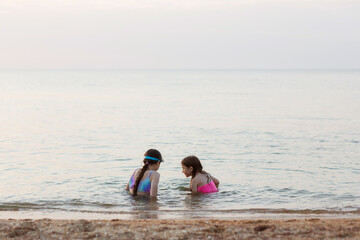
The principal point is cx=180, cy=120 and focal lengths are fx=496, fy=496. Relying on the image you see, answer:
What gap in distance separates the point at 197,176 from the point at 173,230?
14.9 feet

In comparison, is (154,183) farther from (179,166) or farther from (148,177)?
(179,166)

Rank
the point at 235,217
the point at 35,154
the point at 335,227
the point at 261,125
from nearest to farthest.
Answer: the point at 335,227
the point at 235,217
the point at 35,154
the point at 261,125

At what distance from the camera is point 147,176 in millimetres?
10234

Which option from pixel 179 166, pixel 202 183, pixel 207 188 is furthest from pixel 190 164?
pixel 179 166

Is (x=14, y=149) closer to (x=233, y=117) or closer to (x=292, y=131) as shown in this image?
(x=292, y=131)

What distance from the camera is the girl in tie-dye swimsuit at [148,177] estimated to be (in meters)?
9.90

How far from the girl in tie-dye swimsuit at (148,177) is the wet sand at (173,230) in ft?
10.5

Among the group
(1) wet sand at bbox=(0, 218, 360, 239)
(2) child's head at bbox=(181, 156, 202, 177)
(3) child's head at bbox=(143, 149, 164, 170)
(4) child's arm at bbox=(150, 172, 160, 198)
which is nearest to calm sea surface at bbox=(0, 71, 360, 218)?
(4) child's arm at bbox=(150, 172, 160, 198)

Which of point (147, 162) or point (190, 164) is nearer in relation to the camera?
point (147, 162)

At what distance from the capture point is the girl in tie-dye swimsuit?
990cm

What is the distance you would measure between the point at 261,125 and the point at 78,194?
15597mm

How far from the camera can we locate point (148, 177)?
1023cm

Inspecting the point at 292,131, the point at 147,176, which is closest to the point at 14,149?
the point at 147,176

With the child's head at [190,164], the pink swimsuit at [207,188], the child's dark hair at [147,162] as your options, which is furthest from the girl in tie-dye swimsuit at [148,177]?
the pink swimsuit at [207,188]
